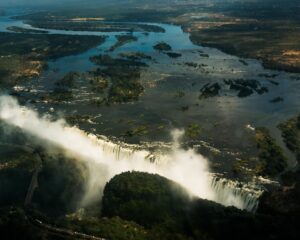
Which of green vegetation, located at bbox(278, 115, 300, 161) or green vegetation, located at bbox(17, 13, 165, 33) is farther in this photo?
green vegetation, located at bbox(17, 13, 165, 33)

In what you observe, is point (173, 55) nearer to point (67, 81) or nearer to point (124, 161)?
point (67, 81)

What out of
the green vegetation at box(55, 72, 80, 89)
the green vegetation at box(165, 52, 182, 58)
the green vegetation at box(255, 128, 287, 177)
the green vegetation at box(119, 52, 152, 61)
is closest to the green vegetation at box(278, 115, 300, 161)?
the green vegetation at box(255, 128, 287, 177)

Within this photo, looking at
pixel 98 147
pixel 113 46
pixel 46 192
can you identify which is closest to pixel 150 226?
pixel 46 192

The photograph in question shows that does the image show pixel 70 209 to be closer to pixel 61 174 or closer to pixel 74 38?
pixel 61 174

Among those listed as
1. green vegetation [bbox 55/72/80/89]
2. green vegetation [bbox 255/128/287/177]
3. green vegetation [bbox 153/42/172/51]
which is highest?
green vegetation [bbox 153/42/172/51]

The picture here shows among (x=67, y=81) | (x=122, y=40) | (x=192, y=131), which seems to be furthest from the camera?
(x=122, y=40)

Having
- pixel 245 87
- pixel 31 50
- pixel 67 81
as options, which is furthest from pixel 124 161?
pixel 31 50

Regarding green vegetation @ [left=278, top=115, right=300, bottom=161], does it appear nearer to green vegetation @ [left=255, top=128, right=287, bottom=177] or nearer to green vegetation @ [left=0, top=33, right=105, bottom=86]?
green vegetation @ [left=255, top=128, right=287, bottom=177]
